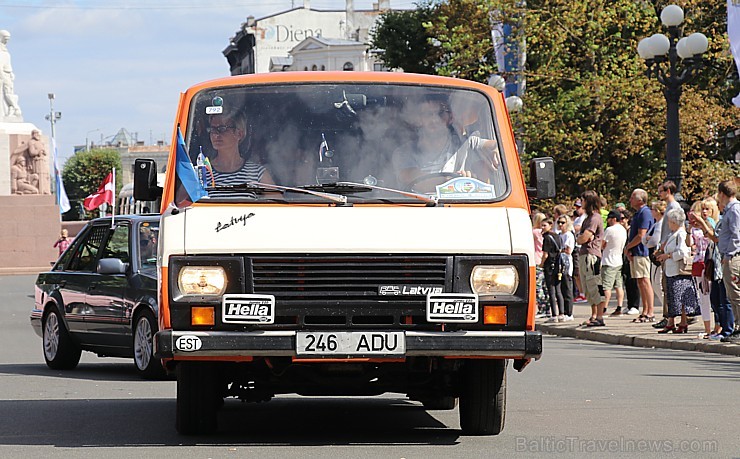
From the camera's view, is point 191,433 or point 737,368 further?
point 737,368

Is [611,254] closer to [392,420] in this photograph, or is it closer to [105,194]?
[392,420]

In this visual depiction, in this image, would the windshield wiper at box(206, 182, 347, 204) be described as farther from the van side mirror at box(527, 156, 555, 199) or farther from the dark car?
the dark car

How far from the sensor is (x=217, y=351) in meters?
7.88

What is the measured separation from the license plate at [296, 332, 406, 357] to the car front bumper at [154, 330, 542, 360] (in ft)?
0.18

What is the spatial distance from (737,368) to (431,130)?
6457 millimetres

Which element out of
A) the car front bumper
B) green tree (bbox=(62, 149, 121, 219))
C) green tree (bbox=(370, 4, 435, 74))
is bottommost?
the car front bumper

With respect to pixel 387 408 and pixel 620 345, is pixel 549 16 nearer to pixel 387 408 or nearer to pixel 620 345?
pixel 620 345

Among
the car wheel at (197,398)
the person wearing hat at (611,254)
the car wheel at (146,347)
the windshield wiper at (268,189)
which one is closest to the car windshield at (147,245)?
the car wheel at (146,347)

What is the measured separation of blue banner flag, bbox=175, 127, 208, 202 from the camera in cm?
841

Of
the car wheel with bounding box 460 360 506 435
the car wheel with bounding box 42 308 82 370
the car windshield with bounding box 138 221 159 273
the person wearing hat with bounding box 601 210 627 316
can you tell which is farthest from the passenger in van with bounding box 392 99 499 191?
the person wearing hat with bounding box 601 210 627 316

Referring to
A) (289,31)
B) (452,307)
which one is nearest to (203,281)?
(452,307)

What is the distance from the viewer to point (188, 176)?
847cm

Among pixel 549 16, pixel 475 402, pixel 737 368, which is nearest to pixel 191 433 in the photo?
pixel 475 402

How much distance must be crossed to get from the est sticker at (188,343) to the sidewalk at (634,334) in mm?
9316
